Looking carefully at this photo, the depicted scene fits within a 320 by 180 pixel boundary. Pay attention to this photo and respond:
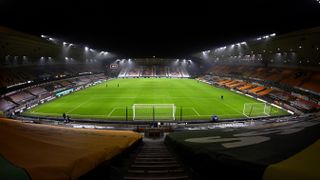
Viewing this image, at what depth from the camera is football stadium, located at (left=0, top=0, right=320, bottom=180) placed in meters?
3.81

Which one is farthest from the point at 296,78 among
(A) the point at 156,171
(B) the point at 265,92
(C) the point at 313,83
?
(A) the point at 156,171

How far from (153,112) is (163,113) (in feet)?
11.1

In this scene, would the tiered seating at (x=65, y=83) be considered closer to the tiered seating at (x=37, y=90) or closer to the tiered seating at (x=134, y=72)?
the tiered seating at (x=37, y=90)

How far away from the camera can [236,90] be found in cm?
4838

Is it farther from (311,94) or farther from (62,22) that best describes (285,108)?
(62,22)

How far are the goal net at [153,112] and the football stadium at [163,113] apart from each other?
0.11 meters

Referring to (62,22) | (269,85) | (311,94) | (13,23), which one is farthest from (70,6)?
(269,85)

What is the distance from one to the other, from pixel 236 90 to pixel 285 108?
1646 centimetres

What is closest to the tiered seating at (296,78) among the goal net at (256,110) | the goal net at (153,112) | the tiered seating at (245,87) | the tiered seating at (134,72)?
the tiered seating at (245,87)

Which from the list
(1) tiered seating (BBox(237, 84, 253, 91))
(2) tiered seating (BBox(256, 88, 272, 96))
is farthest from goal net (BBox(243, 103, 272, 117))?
(1) tiered seating (BBox(237, 84, 253, 91))

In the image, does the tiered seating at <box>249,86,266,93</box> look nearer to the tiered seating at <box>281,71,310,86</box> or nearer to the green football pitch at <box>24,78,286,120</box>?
the tiered seating at <box>281,71,310,86</box>

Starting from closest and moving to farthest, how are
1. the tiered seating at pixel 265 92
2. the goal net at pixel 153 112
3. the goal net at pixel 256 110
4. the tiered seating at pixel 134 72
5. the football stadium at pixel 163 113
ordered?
1. the football stadium at pixel 163 113
2. the goal net at pixel 153 112
3. the goal net at pixel 256 110
4. the tiered seating at pixel 265 92
5. the tiered seating at pixel 134 72

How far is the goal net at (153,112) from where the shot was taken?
86.6ft

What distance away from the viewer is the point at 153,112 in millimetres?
25391
